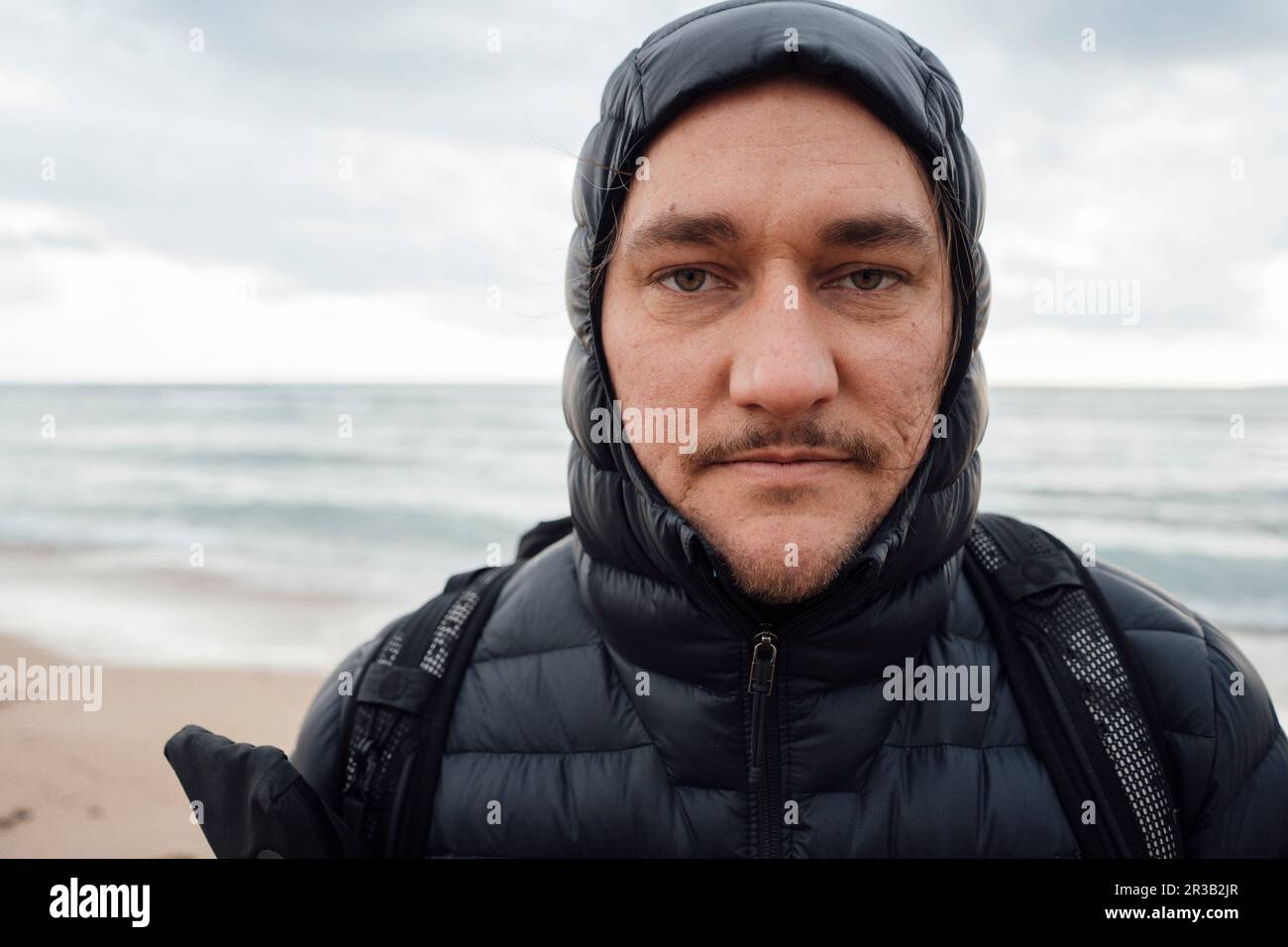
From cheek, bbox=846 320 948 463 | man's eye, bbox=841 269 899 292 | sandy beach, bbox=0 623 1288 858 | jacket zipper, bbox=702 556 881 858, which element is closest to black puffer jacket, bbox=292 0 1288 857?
jacket zipper, bbox=702 556 881 858

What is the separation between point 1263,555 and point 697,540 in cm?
1398

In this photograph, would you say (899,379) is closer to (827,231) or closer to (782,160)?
(827,231)

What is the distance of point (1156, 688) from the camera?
1.67 metres

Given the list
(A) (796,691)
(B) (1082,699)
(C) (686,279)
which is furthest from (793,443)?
(B) (1082,699)

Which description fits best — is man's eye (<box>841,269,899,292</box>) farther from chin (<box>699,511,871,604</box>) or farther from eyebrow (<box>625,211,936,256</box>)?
chin (<box>699,511,871,604</box>)

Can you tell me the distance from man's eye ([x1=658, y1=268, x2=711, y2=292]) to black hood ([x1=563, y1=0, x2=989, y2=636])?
210 mm

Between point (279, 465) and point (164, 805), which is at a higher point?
point (279, 465)

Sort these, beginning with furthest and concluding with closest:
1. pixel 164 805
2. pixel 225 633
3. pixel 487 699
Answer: pixel 225 633 < pixel 164 805 < pixel 487 699

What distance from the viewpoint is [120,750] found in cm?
584

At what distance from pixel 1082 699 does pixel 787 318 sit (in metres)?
0.94
